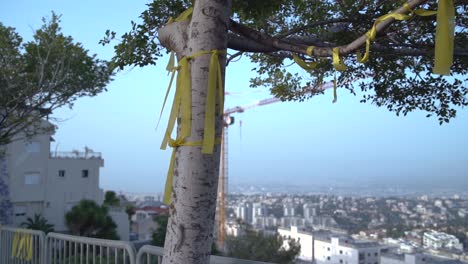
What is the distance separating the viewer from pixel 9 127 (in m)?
11.5

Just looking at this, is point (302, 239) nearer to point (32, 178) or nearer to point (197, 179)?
point (197, 179)

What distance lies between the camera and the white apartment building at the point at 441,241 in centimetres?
604

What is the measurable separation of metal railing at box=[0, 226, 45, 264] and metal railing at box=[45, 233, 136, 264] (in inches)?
9.6

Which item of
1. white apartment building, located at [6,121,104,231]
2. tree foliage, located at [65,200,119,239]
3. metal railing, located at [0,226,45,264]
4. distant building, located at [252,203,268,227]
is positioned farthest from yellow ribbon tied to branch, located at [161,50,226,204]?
white apartment building, located at [6,121,104,231]

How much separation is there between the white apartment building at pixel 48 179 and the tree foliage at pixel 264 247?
69.9 ft

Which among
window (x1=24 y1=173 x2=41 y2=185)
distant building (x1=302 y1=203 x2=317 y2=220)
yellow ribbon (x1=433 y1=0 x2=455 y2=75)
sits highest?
yellow ribbon (x1=433 y1=0 x2=455 y2=75)

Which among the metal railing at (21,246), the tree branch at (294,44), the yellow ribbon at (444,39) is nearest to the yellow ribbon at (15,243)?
the metal railing at (21,246)

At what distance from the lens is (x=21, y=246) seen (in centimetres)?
604

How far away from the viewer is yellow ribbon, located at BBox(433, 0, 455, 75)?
2080 millimetres

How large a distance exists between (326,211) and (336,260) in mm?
2696

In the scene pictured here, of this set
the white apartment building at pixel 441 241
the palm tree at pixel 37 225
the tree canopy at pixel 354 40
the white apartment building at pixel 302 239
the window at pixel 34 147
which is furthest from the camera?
the window at pixel 34 147

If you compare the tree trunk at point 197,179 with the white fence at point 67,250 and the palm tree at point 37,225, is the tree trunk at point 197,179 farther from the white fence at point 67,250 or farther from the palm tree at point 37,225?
the palm tree at point 37,225

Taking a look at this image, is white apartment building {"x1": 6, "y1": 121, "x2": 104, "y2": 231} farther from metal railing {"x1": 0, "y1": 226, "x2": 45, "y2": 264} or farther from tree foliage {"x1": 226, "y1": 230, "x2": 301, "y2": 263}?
metal railing {"x1": 0, "y1": 226, "x2": 45, "y2": 264}

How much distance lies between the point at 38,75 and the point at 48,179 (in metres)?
28.4
